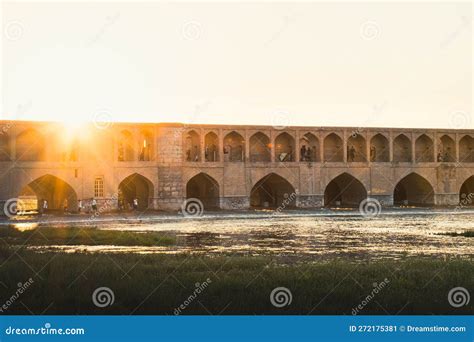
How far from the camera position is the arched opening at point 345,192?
4496 cm

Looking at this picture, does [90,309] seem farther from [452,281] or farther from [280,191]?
[280,191]

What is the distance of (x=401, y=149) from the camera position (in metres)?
47.6

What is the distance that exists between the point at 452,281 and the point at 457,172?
38959 millimetres

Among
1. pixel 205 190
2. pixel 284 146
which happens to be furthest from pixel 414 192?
pixel 205 190

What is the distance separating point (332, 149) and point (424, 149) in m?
7.40

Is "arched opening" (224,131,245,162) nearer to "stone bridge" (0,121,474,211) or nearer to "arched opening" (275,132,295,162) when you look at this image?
"stone bridge" (0,121,474,211)

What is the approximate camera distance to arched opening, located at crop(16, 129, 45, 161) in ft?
125

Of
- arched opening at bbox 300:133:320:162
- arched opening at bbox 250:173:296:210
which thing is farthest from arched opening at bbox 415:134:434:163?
arched opening at bbox 250:173:296:210

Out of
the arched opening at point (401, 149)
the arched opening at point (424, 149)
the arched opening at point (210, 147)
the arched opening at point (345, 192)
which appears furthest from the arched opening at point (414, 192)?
the arched opening at point (210, 147)

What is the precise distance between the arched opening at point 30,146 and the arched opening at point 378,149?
22.8 metres

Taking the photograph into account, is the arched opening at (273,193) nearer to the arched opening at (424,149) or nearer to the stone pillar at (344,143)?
the stone pillar at (344,143)

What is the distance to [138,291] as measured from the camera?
8.74 metres

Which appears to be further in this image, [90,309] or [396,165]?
[396,165]
